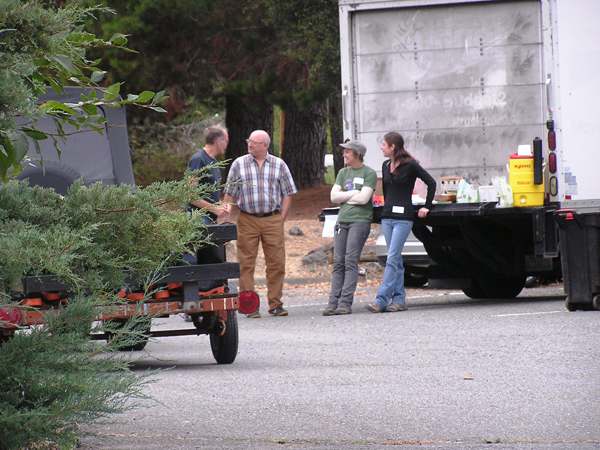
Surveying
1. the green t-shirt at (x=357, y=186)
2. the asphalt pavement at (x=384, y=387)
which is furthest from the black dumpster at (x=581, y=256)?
the green t-shirt at (x=357, y=186)

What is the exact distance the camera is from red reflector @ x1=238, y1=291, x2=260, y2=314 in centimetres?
783

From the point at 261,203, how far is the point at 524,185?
9.12ft

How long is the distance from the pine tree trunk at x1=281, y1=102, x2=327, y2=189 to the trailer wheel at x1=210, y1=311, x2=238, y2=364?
16.4m

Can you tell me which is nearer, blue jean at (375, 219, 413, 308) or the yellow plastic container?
the yellow plastic container

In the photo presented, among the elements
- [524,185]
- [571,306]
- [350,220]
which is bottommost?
[571,306]

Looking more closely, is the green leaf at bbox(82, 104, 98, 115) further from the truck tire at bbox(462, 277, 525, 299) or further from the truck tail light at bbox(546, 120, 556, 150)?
the truck tire at bbox(462, 277, 525, 299)

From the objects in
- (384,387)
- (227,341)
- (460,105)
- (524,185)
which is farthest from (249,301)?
(460,105)

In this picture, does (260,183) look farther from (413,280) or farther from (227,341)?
(227,341)

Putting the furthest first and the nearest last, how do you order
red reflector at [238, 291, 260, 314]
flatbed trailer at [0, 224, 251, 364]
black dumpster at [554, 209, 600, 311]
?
black dumpster at [554, 209, 600, 311] → red reflector at [238, 291, 260, 314] → flatbed trailer at [0, 224, 251, 364]

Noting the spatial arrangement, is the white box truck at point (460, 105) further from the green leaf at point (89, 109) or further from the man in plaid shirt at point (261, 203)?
the green leaf at point (89, 109)

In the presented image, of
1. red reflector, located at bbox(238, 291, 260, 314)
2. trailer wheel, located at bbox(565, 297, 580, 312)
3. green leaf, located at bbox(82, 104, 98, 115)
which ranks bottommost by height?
trailer wheel, located at bbox(565, 297, 580, 312)

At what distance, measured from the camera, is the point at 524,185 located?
10.2 meters

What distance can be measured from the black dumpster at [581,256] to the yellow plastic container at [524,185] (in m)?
0.82

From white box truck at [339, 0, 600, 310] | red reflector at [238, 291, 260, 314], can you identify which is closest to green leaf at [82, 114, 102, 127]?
red reflector at [238, 291, 260, 314]
